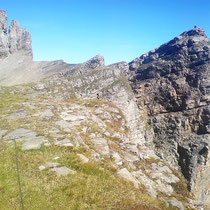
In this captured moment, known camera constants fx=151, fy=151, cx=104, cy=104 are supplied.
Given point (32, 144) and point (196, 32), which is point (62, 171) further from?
point (196, 32)

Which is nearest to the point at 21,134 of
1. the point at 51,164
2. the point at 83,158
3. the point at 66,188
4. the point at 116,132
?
the point at 51,164

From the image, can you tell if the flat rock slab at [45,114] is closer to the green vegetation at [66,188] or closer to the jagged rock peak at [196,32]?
the green vegetation at [66,188]

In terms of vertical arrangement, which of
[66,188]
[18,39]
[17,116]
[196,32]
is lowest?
[66,188]

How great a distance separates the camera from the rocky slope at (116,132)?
24.8ft

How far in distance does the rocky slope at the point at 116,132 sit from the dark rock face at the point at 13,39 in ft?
135

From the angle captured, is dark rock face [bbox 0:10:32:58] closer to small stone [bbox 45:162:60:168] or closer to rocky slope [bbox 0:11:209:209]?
rocky slope [bbox 0:11:209:209]

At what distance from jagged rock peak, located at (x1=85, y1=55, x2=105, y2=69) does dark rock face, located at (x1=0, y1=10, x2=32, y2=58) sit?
2697 inches

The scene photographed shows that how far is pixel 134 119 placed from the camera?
3341 centimetres

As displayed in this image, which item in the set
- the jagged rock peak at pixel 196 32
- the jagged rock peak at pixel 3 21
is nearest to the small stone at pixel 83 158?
the jagged rock peak at pixel 196 32

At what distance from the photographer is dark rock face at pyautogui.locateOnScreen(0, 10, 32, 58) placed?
94.1 metres

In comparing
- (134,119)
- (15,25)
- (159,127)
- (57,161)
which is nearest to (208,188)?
(159,127)

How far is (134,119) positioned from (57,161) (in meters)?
25.9

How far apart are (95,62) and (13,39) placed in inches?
3280

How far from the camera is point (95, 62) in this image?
49.3 metres
